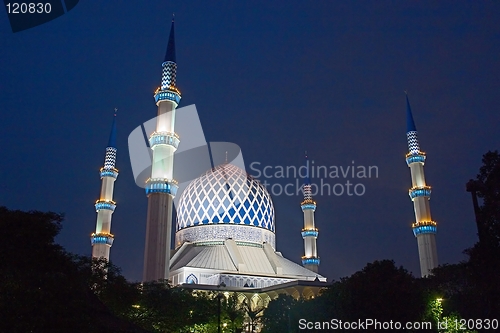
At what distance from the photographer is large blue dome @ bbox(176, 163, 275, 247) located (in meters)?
36.7

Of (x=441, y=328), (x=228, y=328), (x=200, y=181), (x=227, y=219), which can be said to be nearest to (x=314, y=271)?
(x=227, y=219)

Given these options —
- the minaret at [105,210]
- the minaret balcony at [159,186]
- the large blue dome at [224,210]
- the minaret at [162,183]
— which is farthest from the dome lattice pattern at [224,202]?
the minaret balcony at [159,186]

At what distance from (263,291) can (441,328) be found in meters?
14.2

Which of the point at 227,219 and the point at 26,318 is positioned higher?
the point at 227,219

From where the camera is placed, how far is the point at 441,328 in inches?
722

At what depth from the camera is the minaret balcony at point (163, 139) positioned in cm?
2719

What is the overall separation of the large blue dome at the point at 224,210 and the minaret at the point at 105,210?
A: 20.4 ft

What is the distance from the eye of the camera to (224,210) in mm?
37188

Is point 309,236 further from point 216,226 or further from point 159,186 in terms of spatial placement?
point 159,186

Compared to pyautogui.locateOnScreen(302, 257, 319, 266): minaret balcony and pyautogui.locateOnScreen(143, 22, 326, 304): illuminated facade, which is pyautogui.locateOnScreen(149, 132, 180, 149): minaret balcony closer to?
pyautogui.locateOnScreen(143, 22, 326, 304): illuminated facade

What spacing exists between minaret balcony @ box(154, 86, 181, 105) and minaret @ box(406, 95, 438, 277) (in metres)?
17.2

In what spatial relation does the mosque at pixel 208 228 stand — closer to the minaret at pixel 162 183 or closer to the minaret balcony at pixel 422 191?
the minaret at pixel 162 183

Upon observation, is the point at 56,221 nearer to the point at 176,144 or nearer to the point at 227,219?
the point at 176,144

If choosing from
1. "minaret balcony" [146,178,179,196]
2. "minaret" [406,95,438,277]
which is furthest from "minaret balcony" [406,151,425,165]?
"minaret balcony" [146,178,179,196]
